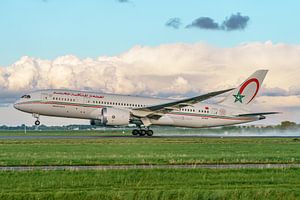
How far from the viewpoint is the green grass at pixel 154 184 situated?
17.4 metres

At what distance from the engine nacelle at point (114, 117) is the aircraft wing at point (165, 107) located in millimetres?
1970

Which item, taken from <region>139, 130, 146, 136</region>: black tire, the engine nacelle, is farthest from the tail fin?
the engine nacelle

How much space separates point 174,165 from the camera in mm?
27781

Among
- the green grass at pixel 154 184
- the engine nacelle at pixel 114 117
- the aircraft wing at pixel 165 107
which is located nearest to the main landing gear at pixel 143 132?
the aircraft wing at pixel 165 107

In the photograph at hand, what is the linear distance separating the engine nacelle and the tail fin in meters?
15.6

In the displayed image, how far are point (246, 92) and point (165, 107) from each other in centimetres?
1392

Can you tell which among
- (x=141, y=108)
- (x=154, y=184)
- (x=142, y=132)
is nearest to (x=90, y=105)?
(x=141, y=108)

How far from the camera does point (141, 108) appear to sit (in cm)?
6397

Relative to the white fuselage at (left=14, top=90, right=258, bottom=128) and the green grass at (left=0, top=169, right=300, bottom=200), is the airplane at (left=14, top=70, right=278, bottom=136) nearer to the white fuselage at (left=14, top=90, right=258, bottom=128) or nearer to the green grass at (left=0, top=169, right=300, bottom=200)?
the white fuselage at (left=14, top=90, right=258, bottom=128)

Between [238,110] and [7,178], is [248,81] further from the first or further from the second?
[7,178]

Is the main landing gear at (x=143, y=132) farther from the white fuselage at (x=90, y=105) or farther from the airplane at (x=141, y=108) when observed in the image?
the white fuselage at (x=90, y=105)

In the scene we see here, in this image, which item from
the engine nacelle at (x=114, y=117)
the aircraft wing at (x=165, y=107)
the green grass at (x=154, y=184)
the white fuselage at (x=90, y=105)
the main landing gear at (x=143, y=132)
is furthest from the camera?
the main landing gear at (x=143, y=132)

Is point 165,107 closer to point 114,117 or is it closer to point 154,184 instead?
point 114,117

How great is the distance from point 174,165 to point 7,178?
30.1ft
